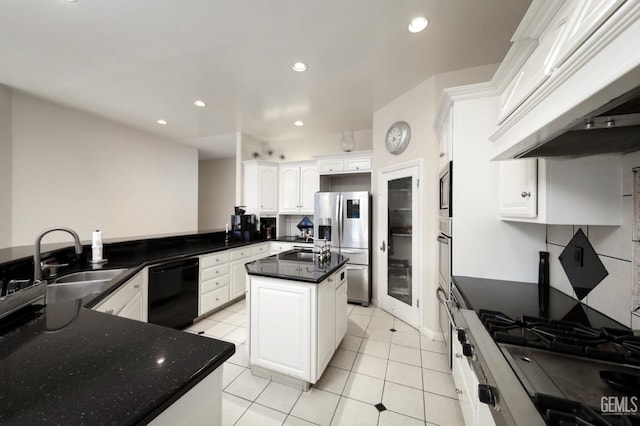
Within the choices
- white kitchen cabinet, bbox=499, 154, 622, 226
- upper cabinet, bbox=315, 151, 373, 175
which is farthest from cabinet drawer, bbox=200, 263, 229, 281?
white kitchen cabinet, bbox=499, 154, 622, 226

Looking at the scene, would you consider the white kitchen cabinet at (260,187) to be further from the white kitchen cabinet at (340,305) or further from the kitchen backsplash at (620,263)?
the kitchen backsplash at (620,263)

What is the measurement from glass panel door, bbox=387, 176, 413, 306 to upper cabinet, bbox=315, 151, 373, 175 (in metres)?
0.66

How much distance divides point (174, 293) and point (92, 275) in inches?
32.7

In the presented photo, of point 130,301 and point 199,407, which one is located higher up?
point 199,407

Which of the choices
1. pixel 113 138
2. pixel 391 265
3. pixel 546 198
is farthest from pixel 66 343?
pixel 113 138

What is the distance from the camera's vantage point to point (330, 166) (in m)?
3.93

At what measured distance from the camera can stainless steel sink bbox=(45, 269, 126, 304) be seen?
1.60 m

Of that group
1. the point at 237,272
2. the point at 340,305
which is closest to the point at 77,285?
the point at 237,272

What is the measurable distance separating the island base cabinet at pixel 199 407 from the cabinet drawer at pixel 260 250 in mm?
3070

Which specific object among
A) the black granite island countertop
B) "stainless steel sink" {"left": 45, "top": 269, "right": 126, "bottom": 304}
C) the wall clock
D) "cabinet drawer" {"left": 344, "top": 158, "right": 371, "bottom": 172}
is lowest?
"stainless steel sink" {"left": 45, "top": 269, "right": 126, "bottom": 304}

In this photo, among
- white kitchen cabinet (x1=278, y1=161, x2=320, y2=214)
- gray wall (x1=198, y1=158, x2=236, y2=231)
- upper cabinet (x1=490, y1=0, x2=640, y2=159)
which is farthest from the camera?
gray wall (x1=198, y1=158, x2=236, y2=231)

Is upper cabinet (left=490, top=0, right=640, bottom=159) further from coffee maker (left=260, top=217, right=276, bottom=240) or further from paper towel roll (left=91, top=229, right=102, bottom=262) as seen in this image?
coffee maker (left=260, top=217, right=276, bottom=240)

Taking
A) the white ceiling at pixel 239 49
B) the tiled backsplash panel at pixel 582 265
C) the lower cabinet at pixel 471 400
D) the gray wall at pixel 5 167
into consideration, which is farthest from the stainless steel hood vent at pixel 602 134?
the gray wall at pixel 5 167

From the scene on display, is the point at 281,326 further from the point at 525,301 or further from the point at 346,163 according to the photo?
the point at 346,163
